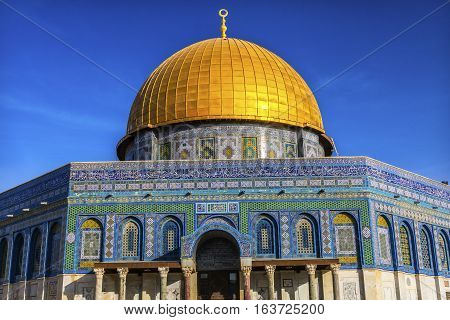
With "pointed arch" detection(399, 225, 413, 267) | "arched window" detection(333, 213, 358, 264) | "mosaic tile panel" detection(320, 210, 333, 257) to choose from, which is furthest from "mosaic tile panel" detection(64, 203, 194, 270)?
"pointed arch" detection(399, 225, 413, 267)

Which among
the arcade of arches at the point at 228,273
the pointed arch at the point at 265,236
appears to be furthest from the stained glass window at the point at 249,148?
the arcade of arches at the point at 228,273

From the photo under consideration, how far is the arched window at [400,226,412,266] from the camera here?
20.8 meters

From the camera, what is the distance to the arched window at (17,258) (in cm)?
2205

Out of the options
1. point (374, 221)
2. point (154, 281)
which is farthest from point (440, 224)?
point (154, 281)

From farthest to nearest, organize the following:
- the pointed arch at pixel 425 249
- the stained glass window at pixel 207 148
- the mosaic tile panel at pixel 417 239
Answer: the stained glass window at pixel 207 148 < the pointed arch at pixel 425 249 < the mosaic tile panel at pixel 417 239

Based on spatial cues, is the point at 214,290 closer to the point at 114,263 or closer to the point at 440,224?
the point at 114,263

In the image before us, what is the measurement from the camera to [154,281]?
19547 millimetres

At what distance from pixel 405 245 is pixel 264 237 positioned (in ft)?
17.9

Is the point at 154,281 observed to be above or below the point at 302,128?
below

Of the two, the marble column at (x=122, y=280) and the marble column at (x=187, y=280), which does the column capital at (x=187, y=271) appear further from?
the marble column at (x=122, y=280)

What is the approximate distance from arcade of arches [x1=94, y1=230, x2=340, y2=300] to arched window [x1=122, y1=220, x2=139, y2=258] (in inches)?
26.6
